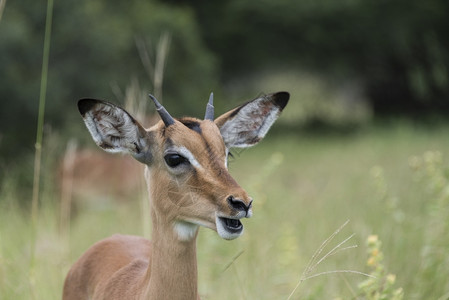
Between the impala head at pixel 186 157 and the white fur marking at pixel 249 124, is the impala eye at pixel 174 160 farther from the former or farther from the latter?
the white fur marking at pixel 249 124

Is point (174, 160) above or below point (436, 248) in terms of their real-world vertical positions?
above

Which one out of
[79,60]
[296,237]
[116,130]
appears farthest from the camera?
[79,60]

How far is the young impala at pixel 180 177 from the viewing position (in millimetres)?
2730

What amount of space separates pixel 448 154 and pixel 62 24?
6493 mm

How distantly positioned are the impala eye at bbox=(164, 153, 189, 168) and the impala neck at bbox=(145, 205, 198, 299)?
0.23m

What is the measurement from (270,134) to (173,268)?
1576cm

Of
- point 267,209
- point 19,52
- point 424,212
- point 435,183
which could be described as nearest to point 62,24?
point 19,52

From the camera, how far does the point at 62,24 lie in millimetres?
12539

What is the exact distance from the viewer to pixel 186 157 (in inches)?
113

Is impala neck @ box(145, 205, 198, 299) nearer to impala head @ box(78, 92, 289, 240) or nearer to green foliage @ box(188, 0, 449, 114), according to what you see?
impala head @ box(78, 92, 289, 240)

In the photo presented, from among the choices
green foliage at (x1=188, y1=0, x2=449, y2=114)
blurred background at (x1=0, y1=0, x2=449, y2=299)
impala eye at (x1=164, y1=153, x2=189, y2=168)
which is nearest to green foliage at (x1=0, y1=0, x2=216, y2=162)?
blurred background at (x1=0, y1=0, x2=449, y2=299)

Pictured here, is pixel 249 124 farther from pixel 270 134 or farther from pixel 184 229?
pixel 270 134

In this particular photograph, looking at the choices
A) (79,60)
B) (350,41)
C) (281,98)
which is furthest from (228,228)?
(350,41)

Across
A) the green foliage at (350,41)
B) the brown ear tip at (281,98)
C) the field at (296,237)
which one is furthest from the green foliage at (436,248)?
the green foliage at (350,41)
